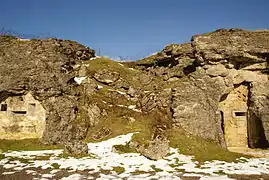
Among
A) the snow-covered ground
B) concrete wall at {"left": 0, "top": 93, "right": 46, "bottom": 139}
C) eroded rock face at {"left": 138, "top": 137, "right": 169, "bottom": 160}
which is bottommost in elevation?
the snow-covered ground

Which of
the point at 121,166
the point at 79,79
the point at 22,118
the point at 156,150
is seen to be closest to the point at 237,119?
the point at 156,150

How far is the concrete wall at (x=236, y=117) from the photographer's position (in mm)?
23250

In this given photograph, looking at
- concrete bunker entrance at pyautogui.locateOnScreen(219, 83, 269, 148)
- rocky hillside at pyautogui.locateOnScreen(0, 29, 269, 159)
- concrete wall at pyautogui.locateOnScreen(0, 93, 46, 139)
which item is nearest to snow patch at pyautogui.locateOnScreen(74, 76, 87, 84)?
rocky hillside at pyautogui.locateOnScreen(0, 29, 269, 159)

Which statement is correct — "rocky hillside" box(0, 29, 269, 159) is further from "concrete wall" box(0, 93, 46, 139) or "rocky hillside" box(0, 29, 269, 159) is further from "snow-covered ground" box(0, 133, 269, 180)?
"snow-covered ground" box(0, 133, 269, 180)

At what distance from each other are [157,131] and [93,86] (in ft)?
27.1

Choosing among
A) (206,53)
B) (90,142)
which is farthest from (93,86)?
(206,53)

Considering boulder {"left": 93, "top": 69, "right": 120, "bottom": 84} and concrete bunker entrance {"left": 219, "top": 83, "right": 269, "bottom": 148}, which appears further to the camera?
boulder {"left": 93, "top": 69, "right": 120, "bottom": 84}

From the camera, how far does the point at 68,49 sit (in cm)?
2734

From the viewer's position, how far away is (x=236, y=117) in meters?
23.5

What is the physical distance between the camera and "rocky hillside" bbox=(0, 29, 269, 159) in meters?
20.9

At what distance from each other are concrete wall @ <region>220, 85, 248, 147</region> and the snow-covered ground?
21.3ft

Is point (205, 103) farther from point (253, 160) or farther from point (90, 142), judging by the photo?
point (90, 142)

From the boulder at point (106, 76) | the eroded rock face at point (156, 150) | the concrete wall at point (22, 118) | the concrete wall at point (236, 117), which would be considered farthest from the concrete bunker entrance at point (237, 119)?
the concrete wall at point (22, 118)

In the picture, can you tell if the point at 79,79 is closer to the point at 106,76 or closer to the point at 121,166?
the point at 106,76
